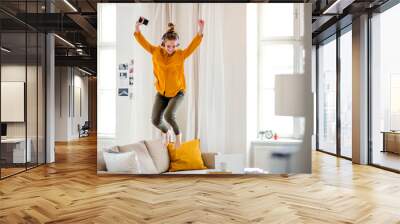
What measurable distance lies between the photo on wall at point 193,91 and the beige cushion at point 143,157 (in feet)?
0.05

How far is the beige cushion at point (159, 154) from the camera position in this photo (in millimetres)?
5738

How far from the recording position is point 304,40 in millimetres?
5898

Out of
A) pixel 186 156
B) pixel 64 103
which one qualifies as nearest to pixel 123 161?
pixel 186 156

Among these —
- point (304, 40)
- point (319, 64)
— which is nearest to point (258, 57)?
point (304, 40)

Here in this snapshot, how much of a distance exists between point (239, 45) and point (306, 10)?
1.18 meters

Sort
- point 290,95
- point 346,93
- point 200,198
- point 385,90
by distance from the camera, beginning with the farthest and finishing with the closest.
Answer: point 346,93
point 385,90
point 290,95
point 200,198

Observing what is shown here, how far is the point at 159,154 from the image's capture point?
5.80 m

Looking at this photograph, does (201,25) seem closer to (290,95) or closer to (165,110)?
(165,110)

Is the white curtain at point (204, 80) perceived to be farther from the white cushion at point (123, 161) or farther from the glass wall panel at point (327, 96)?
the glass wall panel at point (327, 96)

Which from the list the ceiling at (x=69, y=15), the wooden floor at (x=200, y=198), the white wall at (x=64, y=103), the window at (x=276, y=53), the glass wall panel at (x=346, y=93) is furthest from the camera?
the white wall at (x=64, y=103)

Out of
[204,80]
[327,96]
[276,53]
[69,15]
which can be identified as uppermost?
[69,15]

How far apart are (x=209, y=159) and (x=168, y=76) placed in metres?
1.40

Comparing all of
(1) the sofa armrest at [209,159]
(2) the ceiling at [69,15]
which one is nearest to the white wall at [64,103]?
(2) the ceiling at [69,15]

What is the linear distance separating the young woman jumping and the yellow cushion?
0.32ft
